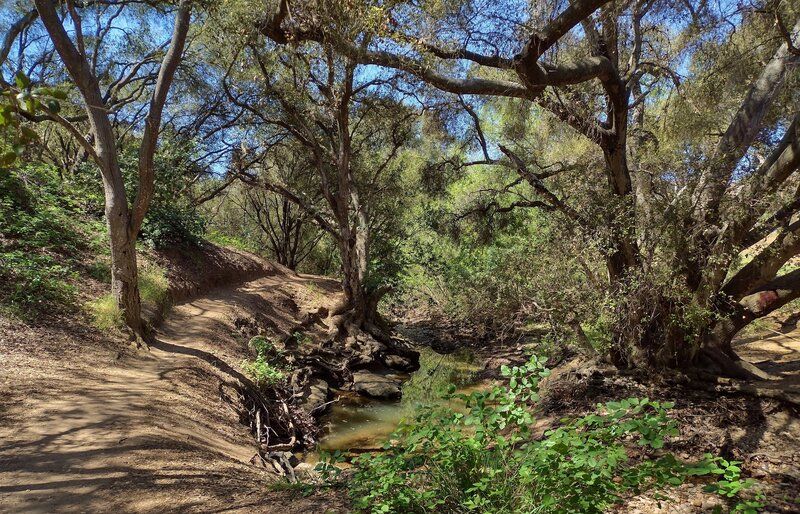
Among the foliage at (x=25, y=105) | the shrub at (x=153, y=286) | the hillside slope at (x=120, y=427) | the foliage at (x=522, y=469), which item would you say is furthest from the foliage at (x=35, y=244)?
the foliage at (x=522, y=469)

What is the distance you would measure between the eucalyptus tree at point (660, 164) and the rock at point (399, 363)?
7.39 metres

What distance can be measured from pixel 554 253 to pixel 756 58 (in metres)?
4.92

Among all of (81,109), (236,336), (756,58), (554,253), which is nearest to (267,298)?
(236,336)

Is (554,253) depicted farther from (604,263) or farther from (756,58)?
(756,58)

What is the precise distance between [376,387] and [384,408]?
37.6 inches

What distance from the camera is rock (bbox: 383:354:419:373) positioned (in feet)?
47.7

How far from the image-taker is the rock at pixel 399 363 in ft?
47.7

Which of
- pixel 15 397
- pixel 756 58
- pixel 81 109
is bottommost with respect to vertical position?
pixel 15 397

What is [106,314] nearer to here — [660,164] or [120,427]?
[120,427]

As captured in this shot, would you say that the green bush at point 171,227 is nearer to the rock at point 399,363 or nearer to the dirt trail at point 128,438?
the dirt trail at point 128,438

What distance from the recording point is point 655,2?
768 centimetres

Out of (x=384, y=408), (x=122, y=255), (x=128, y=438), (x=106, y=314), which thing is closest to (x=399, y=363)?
(x=384, y=408)

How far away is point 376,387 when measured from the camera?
11664 millimetres

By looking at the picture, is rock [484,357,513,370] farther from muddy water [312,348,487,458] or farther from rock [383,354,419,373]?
rock [383,354,419,373]
